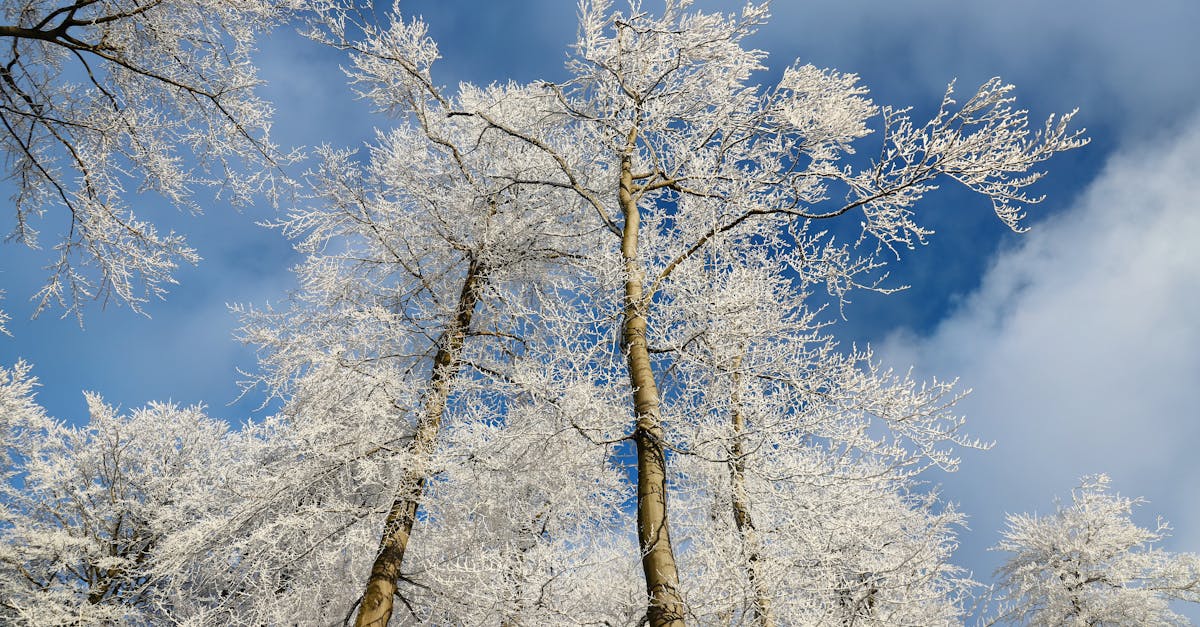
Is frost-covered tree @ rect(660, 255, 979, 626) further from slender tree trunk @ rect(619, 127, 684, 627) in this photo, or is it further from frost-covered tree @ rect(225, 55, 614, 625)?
frost-covered tree @ rect(225, 55, 614, 625)

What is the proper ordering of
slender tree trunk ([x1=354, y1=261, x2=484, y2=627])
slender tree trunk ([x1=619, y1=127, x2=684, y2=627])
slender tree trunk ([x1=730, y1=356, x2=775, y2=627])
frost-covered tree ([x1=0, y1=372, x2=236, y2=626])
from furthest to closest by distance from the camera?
frost-covered tree ([x1=0, y1=372, x2=236, y2=626]) < slender tree trunk ([x1=354, y1=261, x2=484, y2=627]) < slender tree trunk ([x1=730, y1=356, x2=775, y2=627]) < slender tree trunk ([x1=619, y1=127, x2=684, y2=627])

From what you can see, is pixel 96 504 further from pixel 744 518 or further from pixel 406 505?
pixel 744 518

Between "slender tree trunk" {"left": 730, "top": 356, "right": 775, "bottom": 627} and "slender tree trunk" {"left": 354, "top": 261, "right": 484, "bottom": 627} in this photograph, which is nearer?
"slender tree trunk" {"left": 730, "top": 356, "right": 775, "bottom": 627}

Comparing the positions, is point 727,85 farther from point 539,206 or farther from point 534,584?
point 534,584

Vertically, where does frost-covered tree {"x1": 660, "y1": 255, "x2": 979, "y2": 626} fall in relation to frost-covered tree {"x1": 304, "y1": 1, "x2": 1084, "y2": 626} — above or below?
below

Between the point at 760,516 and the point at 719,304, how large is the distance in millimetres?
2627

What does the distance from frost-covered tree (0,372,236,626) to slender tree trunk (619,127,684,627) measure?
26.7 feet

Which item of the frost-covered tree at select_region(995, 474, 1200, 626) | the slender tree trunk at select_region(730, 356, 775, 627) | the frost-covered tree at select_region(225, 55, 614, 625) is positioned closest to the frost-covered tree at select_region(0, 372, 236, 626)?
the frost-covered tree at select_region(225, 55, 614, 625)

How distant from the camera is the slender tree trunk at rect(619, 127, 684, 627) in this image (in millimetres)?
3846

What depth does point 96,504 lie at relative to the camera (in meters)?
12.7

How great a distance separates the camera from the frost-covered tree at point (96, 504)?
10836 millimetres

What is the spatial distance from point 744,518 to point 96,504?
12843mm

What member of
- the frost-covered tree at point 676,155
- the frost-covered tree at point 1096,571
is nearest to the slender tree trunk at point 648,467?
the frost-covered tree at point 676,155

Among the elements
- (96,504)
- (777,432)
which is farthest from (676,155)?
(96,504)
